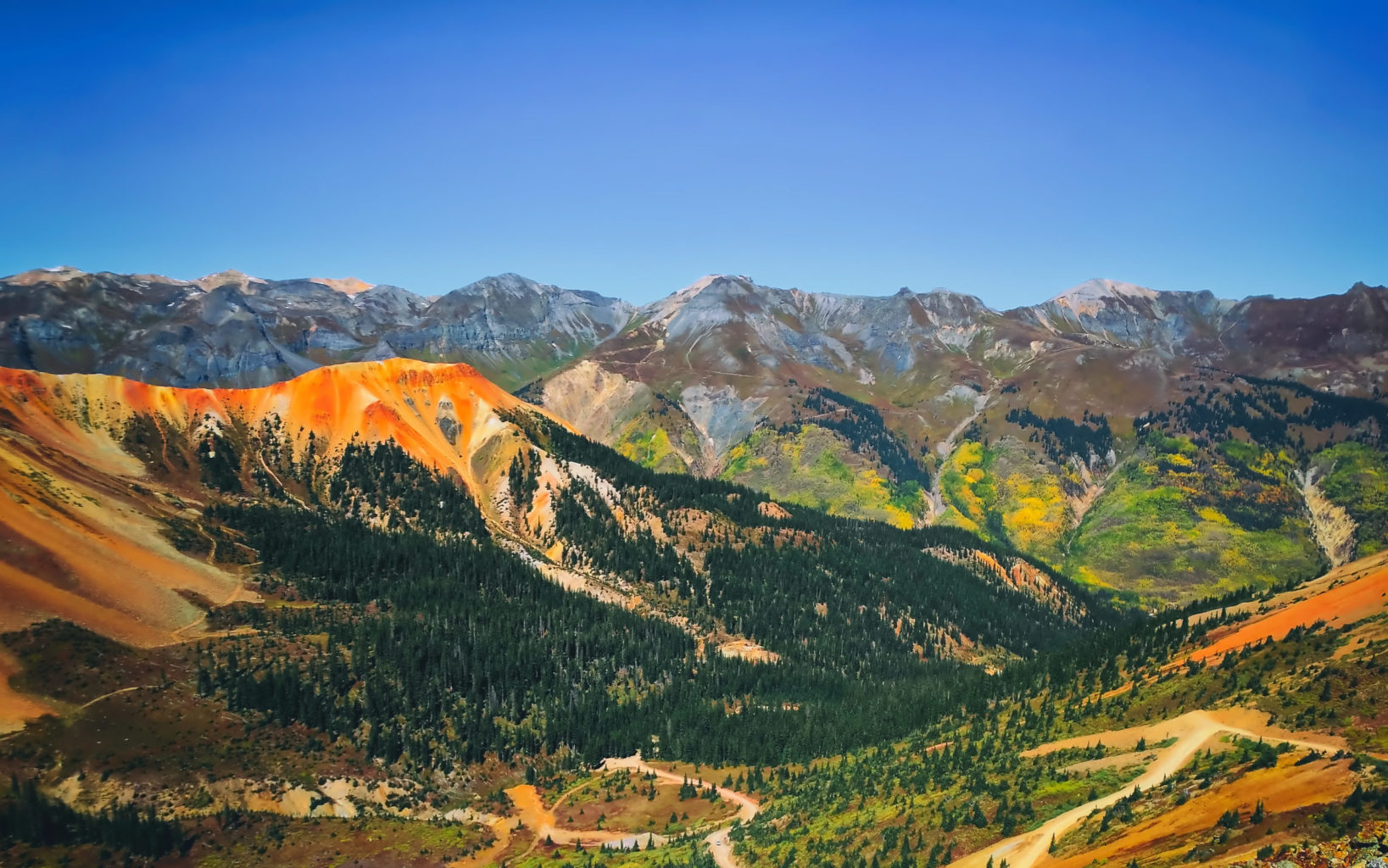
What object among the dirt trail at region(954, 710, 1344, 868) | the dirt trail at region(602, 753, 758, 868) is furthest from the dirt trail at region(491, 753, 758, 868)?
the dirt trail at region(954, 710, 1344, 868)

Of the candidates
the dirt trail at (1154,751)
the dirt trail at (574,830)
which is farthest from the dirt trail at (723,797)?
the dirt trail at (1154,751)

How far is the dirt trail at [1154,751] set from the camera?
6938 centimetres

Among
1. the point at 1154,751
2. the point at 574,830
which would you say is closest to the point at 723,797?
the point at 574,830

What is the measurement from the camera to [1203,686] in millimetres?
97062

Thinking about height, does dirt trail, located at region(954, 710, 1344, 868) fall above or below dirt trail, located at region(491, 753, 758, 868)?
above

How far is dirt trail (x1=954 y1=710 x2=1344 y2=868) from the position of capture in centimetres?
6938

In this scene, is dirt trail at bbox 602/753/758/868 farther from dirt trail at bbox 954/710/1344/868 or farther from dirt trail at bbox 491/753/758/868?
dirt trail at bbox 954/710/1344/868

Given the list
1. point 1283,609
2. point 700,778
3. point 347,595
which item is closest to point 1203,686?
point 1283,609

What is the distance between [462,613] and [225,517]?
60.0 m

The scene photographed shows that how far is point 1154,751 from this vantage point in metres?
84.4

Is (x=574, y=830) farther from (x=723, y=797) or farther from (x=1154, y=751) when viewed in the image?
(x=1154, y=751)

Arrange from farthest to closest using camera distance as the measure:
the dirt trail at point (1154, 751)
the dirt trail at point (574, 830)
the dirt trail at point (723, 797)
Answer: the dirt trail at point (574, 830) < the dirt trail at point (723, 797) < the dirt trail at point (1154, 751)

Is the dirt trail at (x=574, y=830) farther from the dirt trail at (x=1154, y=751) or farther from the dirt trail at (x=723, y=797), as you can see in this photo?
the dirt trail at (x=1154, y=751)

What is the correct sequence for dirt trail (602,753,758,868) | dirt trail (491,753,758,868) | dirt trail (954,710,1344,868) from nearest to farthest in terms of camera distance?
dirt trail (954,710,1344,868) < dirt trail (602,753,758,868) < dirt trail (491,753,758,868)
